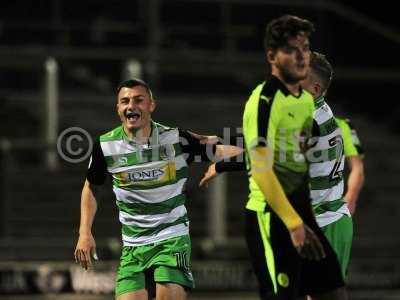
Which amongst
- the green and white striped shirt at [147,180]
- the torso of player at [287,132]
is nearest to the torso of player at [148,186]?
the green and white striped shirt at [147,180]

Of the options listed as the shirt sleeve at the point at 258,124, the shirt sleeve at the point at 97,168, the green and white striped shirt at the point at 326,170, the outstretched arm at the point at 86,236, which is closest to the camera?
the shirt sleeve at the point at 258,124

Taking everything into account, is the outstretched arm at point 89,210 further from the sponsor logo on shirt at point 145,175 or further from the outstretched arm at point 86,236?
the sponsor logo on shirt at point 145,175

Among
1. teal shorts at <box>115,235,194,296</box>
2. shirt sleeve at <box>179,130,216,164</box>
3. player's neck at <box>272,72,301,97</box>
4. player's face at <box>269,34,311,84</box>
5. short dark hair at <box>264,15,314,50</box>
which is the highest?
short dark hair at <box>264,15,314,50</box>

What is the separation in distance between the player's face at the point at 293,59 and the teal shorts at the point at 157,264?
181 cm

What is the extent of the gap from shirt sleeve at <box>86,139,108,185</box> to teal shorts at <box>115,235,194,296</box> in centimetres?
49

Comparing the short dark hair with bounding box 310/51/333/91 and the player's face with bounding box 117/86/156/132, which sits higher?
the short dark hair with bounding box 310/51/333/91

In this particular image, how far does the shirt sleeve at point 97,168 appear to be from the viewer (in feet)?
22.7

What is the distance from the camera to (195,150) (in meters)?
7.01

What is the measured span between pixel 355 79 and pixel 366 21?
133 cm

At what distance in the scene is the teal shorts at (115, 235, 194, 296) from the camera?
6695mm

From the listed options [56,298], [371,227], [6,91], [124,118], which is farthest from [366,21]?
[124,118]

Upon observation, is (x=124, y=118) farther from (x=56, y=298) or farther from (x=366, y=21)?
(x=366, y=21)

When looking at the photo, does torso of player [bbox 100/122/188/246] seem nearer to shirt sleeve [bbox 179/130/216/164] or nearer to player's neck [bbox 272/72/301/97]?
shirt sleeve [bbox 179/130/216/164]

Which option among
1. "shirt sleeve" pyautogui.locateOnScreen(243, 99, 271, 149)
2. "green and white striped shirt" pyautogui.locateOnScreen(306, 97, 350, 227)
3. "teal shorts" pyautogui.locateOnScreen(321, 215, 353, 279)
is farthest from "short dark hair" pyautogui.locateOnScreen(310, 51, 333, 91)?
"shirt sleeve" pyautogui.locateOnScreen(243, 99, 271, 149)
